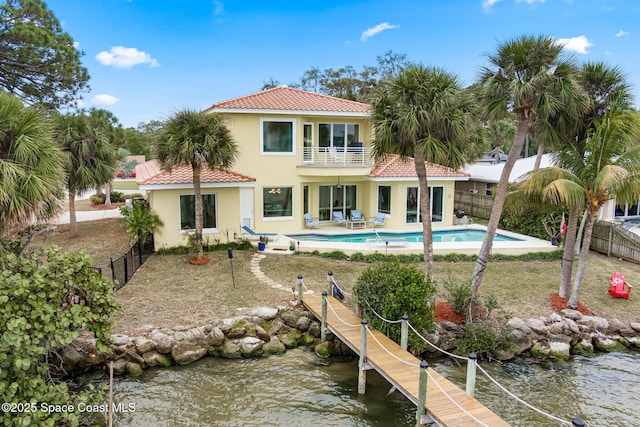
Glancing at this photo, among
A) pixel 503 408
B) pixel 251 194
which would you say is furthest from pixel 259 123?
pixel 503 408

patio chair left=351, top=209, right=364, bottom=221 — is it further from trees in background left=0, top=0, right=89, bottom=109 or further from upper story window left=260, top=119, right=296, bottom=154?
trees in background left=0, top=0, right=89, bottom=109

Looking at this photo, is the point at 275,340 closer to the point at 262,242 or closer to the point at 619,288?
the point at 262,242

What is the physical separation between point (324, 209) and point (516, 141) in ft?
47.7

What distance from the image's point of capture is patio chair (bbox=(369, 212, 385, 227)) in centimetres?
2591

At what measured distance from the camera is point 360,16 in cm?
4938

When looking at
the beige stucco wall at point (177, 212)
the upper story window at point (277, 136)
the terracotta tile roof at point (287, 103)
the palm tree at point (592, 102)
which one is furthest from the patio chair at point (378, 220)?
the palm tree at point (592, 102)

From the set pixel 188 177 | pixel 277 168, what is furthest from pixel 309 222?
pixel 188 177

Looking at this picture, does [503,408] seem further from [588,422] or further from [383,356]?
[383,356]

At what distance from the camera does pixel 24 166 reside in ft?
29.7

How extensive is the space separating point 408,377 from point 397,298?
7.71ft

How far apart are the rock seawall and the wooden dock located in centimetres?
85

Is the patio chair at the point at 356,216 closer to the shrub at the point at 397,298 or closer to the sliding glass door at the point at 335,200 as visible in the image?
the sliding glass door at the point at 335,200

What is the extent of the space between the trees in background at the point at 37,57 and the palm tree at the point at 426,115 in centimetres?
1885

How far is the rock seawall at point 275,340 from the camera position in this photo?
38.4 feet
